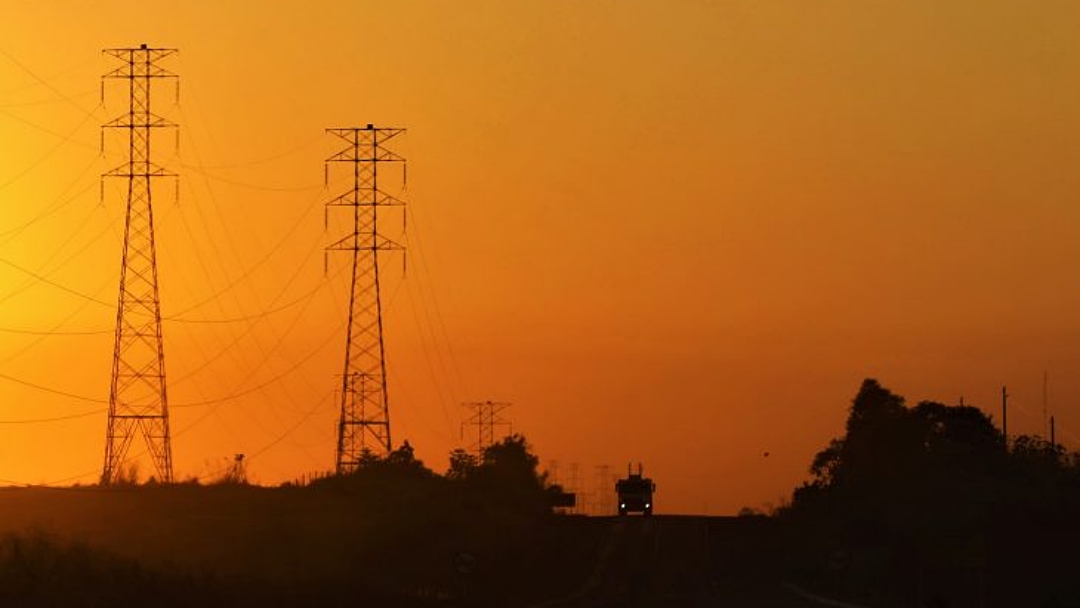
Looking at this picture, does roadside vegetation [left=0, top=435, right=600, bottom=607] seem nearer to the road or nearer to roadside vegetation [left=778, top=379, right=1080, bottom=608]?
the road

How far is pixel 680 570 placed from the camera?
9781cm

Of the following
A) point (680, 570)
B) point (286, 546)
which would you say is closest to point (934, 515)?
point (680, 570)

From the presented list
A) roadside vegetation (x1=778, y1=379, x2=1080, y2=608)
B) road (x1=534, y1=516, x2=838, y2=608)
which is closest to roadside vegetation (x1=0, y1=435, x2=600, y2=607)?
road (x1=534, y1=516, x2=838, y2=608)

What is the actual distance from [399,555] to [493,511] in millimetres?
38350

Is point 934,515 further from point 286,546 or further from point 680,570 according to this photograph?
point 286,546

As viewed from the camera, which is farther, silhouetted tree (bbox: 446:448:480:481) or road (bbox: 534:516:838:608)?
silhouetted tree (bbox: 446:448:480:481)

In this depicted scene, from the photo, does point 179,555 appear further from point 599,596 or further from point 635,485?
point 635,485

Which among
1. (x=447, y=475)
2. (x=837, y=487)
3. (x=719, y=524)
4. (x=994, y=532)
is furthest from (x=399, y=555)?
(x=447, y=475)

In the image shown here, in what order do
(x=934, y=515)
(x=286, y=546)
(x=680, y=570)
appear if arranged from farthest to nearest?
(x=934, y=515)
(x=680, y=570)
(x=286, y=546)

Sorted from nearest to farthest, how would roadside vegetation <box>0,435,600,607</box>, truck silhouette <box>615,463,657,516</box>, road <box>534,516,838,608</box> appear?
roadside vegetation <box>0,435,600,607</box> < road <box>534,516,838,608</box> < truck silhouette <box>615,463,657,516</box>

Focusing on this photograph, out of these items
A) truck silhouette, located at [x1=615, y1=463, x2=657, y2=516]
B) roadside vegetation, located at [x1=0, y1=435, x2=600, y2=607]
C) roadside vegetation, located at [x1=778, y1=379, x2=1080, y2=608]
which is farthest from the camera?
truck silhouette, located at [x1=615, y1=463, x2=657, y2=516]

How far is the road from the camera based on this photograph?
74062 mm

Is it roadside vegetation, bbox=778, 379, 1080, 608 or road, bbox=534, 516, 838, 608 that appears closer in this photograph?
road, bbox=534, 516, 838, 608

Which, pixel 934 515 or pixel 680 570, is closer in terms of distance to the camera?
pixel 680 570
